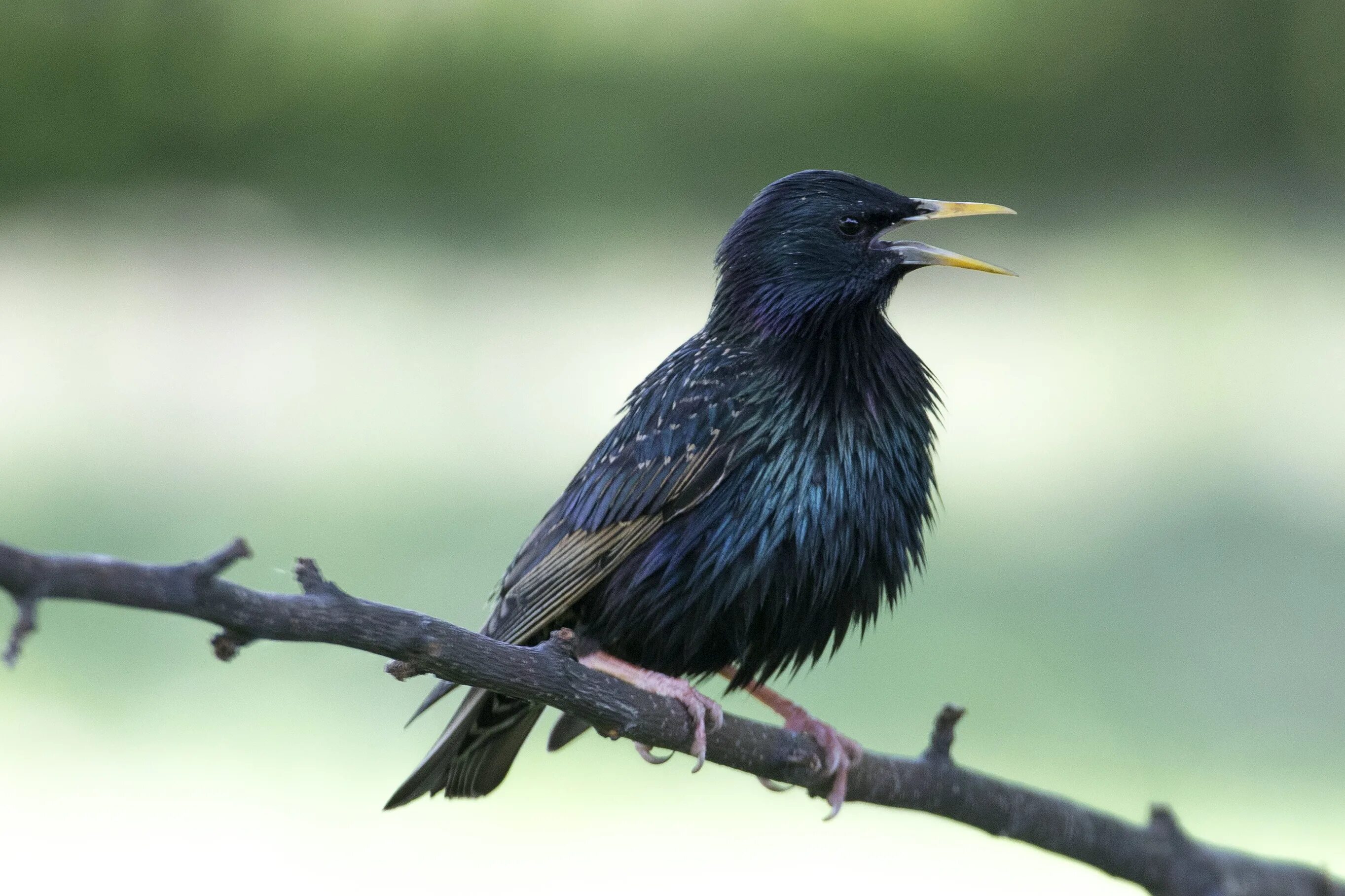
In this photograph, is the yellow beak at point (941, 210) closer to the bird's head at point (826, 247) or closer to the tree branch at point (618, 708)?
the bird's head at point (826, 247)

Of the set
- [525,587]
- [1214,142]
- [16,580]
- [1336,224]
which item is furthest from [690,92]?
[16,580]

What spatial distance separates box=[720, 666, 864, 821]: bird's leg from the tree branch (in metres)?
0.02

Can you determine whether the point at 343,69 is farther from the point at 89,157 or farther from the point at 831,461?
the point at 831,461

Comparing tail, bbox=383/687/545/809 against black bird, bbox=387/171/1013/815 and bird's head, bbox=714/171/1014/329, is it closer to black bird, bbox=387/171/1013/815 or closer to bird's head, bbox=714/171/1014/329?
black bird, bbox=387/171/1013/815

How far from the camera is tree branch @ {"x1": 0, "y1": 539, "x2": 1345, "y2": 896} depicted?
1187mm

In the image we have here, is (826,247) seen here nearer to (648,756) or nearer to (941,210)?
(941,210)

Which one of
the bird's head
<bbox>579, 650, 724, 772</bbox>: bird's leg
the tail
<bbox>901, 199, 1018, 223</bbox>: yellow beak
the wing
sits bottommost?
the tail

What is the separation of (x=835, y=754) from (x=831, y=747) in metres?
0.02

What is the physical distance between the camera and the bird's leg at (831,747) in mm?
2400

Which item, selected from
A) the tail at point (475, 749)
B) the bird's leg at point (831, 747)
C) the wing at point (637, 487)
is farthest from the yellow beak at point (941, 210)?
the tail at point (475, 749)

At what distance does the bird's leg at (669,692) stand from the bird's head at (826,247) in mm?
608

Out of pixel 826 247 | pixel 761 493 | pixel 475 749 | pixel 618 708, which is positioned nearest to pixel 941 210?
pixel 826 247

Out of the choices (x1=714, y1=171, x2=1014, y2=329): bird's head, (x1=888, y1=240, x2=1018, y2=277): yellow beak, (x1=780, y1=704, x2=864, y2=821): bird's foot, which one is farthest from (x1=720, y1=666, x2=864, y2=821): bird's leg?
(x1=888, y1=240, x2=1018, y2=277): yellow beak

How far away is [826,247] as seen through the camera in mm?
2385
